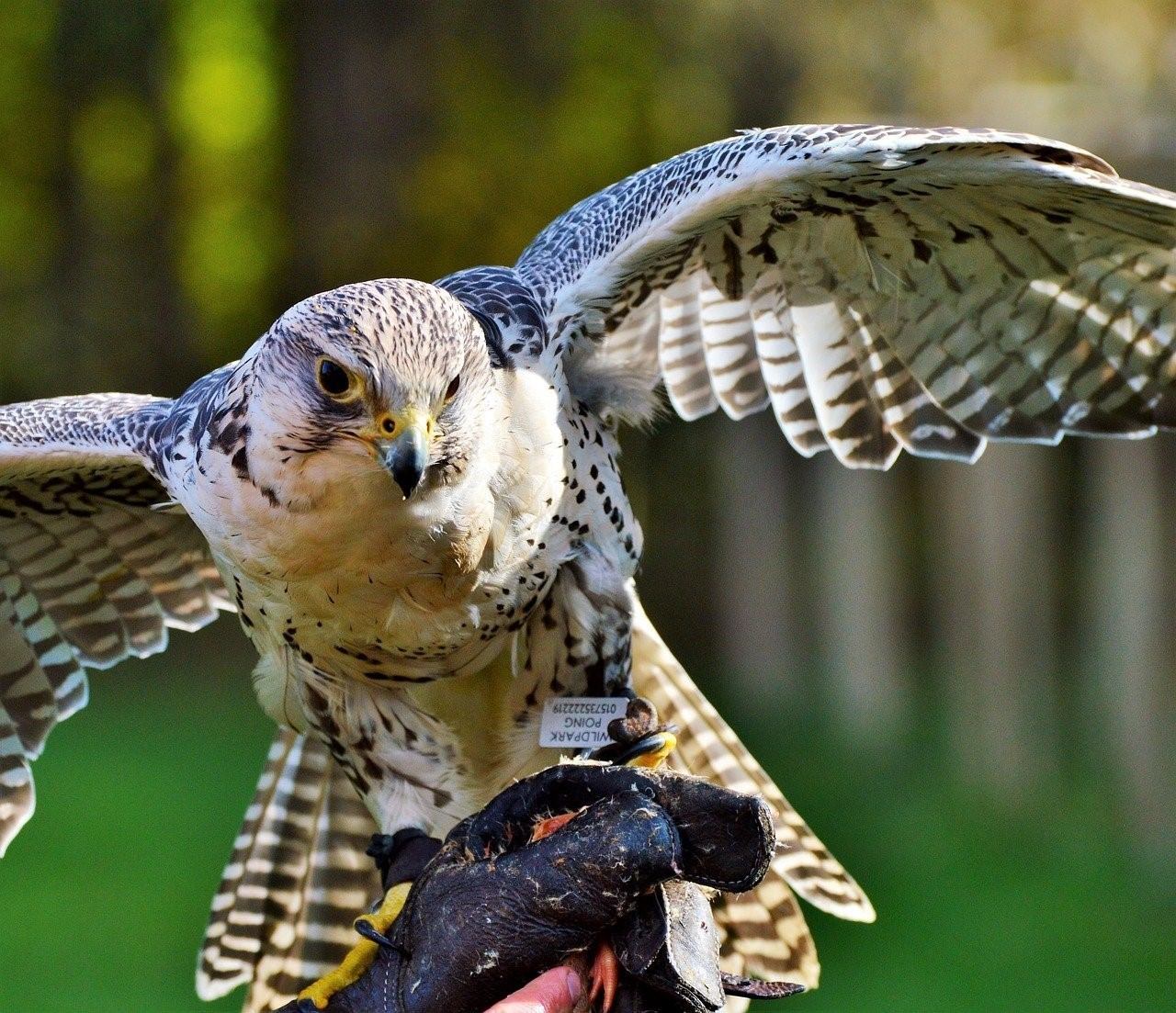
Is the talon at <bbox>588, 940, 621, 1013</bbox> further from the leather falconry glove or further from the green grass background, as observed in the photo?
the green grass background

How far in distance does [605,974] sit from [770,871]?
1.42 m

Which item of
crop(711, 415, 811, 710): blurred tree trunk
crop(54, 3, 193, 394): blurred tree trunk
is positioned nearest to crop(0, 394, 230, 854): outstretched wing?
crop(711, 415, 811, 710): blurred tree trunk

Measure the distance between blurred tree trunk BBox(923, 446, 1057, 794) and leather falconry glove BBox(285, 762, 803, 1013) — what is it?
6985 mm

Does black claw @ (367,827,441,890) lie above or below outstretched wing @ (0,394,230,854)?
below

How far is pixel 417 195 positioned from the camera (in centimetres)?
1404

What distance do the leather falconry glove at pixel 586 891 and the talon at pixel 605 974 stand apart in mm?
16

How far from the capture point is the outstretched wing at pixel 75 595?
4840mm

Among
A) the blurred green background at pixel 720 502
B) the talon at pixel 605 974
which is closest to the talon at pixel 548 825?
the talon at pixel 605 974

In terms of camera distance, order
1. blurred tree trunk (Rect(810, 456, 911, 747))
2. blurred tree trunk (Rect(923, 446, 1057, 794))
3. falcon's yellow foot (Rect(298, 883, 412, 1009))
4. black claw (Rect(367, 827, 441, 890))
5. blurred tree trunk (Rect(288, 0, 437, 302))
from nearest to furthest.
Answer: falcon's yellow foot (Rect(298, 883, 412, 1009)), black claw (Rect(367, 827, 441, 890)), blurred tree trunk (Rect(923, 446, 1057, 794)), blurred tree trunk (Rect(810, 456, 911, 747)), blurred tree trunk (Rect(288, 0, 437, 302))

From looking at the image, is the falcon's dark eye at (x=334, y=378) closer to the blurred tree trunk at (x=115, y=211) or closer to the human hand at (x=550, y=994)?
the human hand at (x=550, y=994)

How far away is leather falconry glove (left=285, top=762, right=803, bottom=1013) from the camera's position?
314 cm

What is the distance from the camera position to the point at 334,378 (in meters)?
3.19

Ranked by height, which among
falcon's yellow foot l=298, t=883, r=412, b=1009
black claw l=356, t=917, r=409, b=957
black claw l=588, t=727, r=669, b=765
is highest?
black claw l=588, t=727, r=669, b=765

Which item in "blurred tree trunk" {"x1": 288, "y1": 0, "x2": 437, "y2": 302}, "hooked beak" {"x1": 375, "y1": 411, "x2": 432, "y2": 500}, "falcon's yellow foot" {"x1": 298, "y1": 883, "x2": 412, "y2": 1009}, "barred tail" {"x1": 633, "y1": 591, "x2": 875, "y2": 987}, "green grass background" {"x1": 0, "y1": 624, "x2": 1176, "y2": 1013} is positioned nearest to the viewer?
"hooked beak" {"x1": 375, "y1": 411, "x2": 432, "y2": 500}
